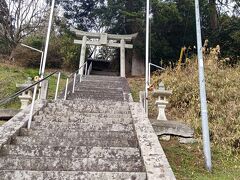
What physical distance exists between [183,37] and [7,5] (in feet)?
30.7

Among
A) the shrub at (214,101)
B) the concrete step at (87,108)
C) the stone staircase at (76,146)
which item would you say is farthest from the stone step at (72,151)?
the shrub at (214,101)

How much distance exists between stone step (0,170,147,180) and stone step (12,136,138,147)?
94cm

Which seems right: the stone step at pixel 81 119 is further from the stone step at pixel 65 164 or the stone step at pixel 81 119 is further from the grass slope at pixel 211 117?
the stone step at pixel 65 164

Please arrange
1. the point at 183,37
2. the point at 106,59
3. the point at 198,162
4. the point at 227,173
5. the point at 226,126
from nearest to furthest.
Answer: the point at 227,173 → the point at 198,162 → the point at 226,126 → the point at 183,37 → the point at 106,59

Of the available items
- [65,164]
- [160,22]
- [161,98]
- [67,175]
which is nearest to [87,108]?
[161,98]

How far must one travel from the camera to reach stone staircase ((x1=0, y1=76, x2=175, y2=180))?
13.3ft

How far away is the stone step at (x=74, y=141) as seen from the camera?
500cm

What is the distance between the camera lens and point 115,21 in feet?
57.5

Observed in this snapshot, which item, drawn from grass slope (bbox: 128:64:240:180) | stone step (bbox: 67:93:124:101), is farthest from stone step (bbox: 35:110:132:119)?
stone step (bbox: 67:93:124:101)

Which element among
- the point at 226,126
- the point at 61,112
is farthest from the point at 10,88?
the point at 226,126

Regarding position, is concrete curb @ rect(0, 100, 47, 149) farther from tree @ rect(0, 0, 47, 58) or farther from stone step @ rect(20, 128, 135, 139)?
tree @ rect(0, 0, 47, 58)

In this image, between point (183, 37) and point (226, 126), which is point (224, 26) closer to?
point (183, 37)

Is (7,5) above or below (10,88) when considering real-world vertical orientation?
above

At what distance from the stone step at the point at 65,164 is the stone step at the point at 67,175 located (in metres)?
0.22
